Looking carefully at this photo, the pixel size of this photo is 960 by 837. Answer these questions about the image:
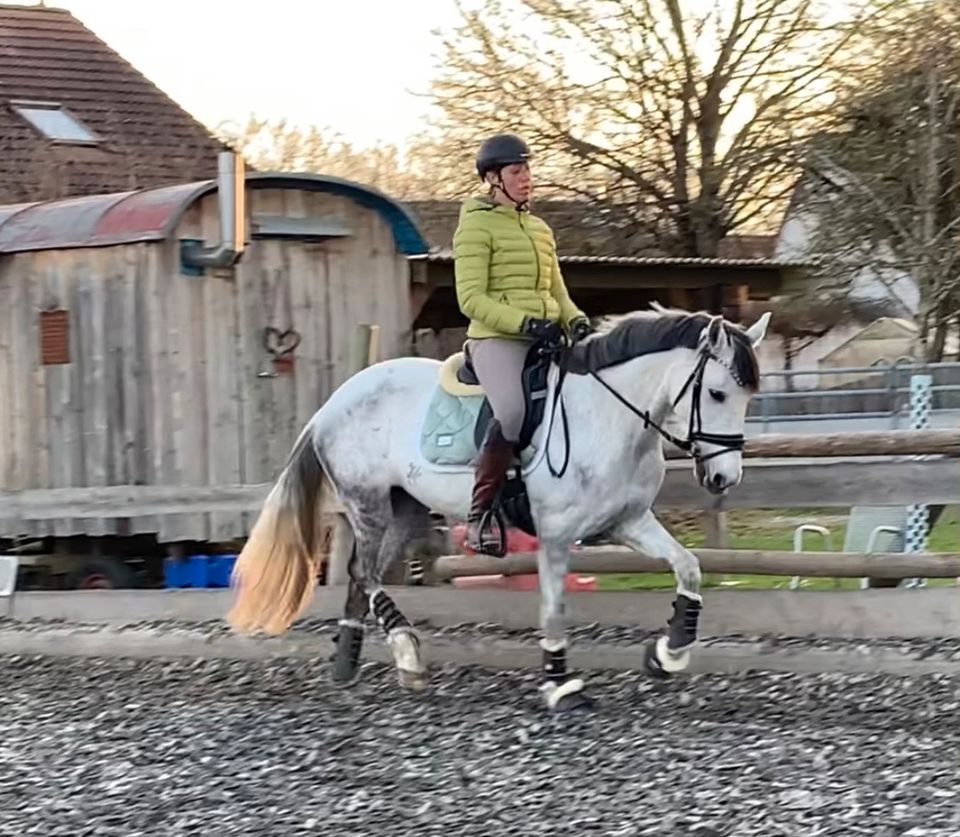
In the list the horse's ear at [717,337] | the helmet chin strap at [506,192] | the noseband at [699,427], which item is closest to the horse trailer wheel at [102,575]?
the helmet chin strap at [506,192]

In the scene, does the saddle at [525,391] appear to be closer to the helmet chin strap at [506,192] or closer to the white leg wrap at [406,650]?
the helmet chin strap at [506,192]

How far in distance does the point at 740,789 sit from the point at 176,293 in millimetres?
5958

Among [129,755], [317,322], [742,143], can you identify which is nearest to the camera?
[129,755]

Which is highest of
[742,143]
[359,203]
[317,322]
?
[742,143]

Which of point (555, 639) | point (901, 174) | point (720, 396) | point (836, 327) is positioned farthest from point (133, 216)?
point (836, 327)

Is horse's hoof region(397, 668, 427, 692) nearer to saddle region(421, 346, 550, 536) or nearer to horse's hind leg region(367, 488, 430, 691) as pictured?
horse's hind leg region(367, 488, 430, 691)

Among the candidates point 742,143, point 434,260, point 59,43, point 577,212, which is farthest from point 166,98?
point 434,260

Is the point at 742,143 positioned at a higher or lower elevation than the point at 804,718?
higher

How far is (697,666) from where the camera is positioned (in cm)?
703

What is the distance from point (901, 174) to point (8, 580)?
15.8m

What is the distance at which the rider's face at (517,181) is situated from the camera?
6.51m

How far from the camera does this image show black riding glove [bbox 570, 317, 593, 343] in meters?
6.75

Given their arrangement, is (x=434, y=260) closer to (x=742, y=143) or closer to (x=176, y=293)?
(x=176, y=293)

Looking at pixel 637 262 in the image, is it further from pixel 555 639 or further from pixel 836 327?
pixel 836 327
